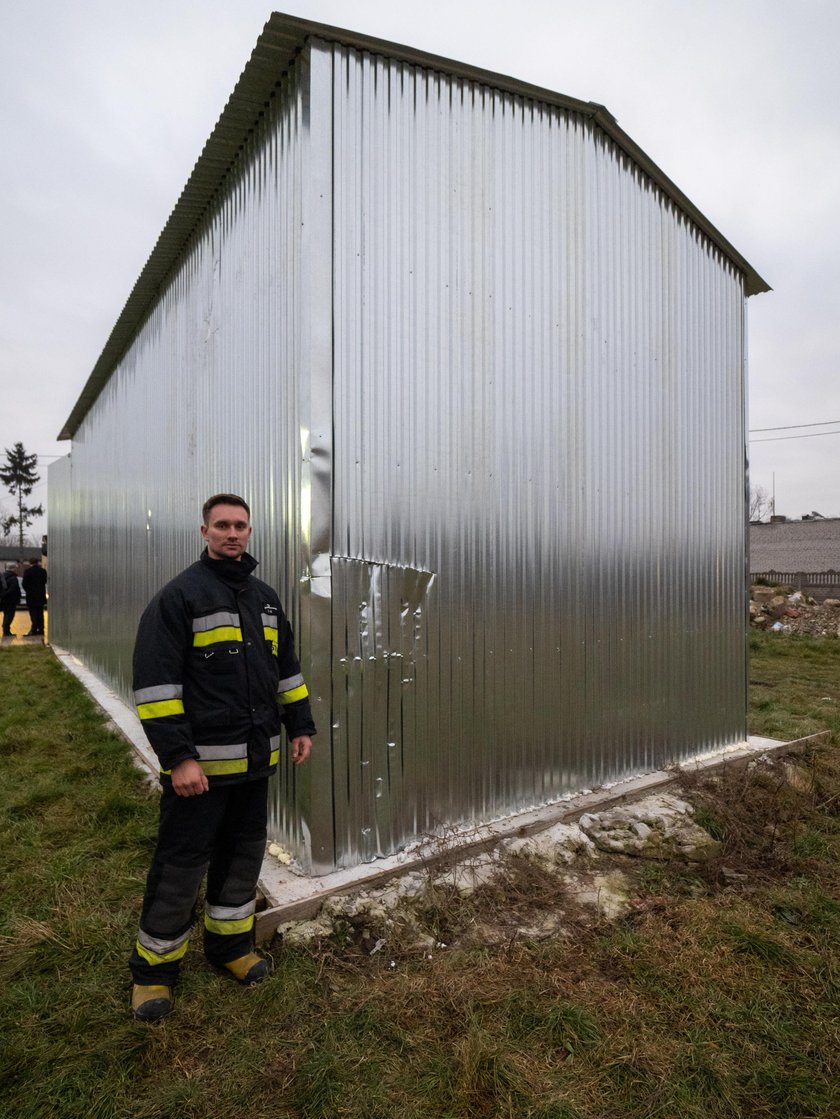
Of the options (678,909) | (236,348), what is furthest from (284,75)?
(678,909)

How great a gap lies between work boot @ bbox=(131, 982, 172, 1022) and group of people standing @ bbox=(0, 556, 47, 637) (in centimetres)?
1493

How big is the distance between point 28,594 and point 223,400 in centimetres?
1388

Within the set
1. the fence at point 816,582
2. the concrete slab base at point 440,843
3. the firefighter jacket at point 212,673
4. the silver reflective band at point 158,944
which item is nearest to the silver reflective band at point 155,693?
the firefighter jacket at point 212,673

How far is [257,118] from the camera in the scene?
456 centimetres

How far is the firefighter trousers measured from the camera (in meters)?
2.82

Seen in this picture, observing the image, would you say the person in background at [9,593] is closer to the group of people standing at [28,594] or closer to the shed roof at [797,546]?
the group of people standing at [28,594]

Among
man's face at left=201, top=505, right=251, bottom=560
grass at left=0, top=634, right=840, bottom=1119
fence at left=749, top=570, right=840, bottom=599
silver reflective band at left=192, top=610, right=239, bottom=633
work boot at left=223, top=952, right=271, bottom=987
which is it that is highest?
man's face at left=201, top=505, right=251, bottom=560

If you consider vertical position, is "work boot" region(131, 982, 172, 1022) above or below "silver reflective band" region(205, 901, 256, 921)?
below

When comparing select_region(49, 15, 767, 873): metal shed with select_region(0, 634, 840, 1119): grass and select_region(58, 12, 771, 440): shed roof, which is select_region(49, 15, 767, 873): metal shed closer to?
select_region(58, 12, 771, 440): shed roof

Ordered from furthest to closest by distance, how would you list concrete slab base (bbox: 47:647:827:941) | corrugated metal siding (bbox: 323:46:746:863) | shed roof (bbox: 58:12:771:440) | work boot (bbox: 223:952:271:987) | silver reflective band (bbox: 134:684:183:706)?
corrugated metal siding (bbox: 323:46:746:863) < shed roof (bbox: 58:12:771:440) < concrete slab base (bbox: 47:647:827:941) < work boot (bbox: 223:952:271:987) < silver reflective band (bbox: 134:684:183:706)

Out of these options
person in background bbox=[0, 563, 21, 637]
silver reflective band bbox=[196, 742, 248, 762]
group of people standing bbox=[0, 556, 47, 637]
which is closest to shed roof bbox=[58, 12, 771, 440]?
silver reflective band bbox=[196, 742, 248, 762]

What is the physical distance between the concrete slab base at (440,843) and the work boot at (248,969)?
0.24 meters

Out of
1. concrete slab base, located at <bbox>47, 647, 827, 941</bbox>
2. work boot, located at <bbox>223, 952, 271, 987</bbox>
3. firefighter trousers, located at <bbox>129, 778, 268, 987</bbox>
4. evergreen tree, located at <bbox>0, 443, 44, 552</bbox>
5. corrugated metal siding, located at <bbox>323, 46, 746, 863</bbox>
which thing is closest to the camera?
firefighter trousers, located at <bbox>129, 778, 268, 987</bbox>

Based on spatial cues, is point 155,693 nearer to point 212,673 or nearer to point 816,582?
point 212,673
